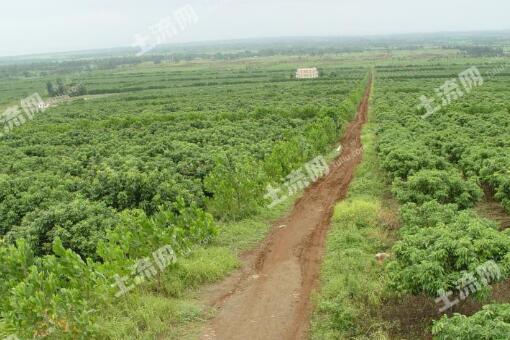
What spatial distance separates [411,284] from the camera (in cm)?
1029

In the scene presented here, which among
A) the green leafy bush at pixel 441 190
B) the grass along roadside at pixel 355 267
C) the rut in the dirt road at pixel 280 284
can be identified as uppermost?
the green leafy bush at pixel 441 190

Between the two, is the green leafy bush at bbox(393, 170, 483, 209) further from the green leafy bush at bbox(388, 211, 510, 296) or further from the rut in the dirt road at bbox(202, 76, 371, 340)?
the green leafy bush at bbox(388, 211, 510, 296)

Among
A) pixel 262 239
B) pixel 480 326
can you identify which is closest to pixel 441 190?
pixel 262 239

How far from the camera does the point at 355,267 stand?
43.4 ft

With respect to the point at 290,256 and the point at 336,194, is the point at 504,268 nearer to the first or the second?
the point at 290,256

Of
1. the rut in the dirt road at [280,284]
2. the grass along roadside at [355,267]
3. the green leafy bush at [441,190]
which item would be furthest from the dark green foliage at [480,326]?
the green leafy bush at [441,190]

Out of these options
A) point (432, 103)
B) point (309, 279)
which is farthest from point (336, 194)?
point (432, 103)

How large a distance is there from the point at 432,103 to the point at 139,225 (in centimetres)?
3500

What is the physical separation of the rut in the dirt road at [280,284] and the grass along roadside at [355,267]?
45 cm

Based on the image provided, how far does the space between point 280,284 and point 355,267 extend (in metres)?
2.24

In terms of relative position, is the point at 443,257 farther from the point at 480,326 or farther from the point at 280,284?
the point at 280,284

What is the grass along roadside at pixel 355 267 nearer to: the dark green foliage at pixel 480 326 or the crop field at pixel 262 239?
the crop field at pixel 262 239

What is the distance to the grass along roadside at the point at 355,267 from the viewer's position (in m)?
10.5

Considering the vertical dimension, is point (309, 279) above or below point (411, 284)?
below
